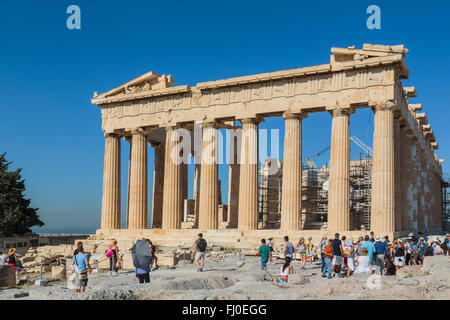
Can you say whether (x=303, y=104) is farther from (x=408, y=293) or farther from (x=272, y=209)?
(x=408, y=293)

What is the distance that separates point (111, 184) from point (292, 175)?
15486 millimetres

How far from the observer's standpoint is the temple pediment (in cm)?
4100

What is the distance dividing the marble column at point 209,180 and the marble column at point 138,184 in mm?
5540

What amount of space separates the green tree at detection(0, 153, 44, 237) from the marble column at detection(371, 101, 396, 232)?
106ft

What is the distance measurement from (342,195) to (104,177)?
1951 centimetres

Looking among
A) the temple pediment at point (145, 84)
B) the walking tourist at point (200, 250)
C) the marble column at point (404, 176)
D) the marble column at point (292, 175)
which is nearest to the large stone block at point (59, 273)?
the walking tourist at point (200, 250)

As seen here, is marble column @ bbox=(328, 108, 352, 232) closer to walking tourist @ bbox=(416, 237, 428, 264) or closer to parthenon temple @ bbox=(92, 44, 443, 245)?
parthenon temple @ bbox=(92, 44, 443, 245)

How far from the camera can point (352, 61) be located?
108ft

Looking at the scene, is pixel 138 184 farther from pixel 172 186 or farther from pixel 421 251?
pixel 421 251

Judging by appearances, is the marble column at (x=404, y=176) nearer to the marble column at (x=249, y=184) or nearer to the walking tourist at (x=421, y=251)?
the marble column at (x=249, y=184)

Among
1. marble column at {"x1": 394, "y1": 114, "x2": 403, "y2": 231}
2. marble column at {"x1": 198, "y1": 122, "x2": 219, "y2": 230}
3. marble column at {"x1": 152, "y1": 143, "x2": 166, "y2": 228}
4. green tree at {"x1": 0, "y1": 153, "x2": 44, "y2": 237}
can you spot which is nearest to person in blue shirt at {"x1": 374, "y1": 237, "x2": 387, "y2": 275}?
marble column at {"x1": 394, "y1": 114, "x2": 403, "y2": 231}

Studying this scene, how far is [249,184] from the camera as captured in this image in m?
35.9

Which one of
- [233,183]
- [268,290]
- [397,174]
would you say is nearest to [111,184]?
[233,183]
